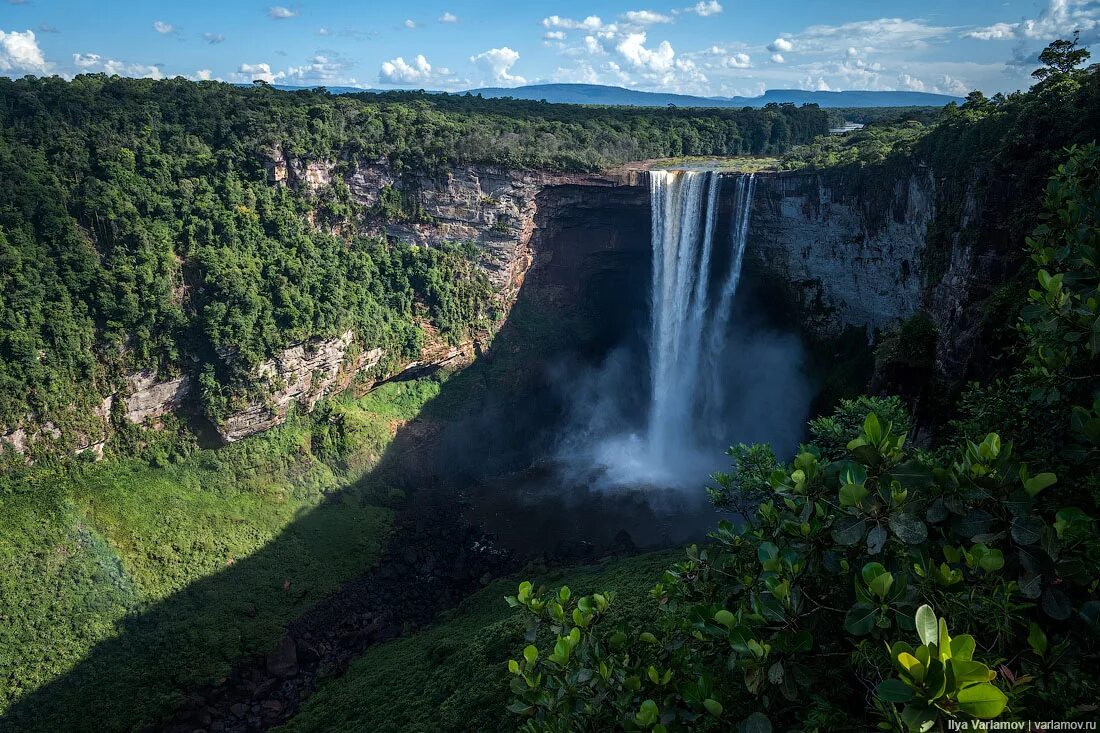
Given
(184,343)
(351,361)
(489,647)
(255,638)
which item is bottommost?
(255,638)

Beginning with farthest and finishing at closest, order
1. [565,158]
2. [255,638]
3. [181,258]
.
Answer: [565,158], [181,258], [255,638]

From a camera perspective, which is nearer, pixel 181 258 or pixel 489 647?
pixel 489 647

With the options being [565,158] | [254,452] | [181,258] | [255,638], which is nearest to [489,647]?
[255,638]

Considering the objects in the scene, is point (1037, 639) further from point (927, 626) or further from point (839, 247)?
point (839, 247)

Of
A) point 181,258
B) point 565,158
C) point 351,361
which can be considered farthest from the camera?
point 565,158

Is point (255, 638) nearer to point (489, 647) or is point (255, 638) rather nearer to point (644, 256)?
point (489, 647)

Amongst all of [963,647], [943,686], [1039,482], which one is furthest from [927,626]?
[1039,482]

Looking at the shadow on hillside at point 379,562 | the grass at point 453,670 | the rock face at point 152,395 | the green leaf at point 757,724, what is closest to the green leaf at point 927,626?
the green leaf at point 757,724
